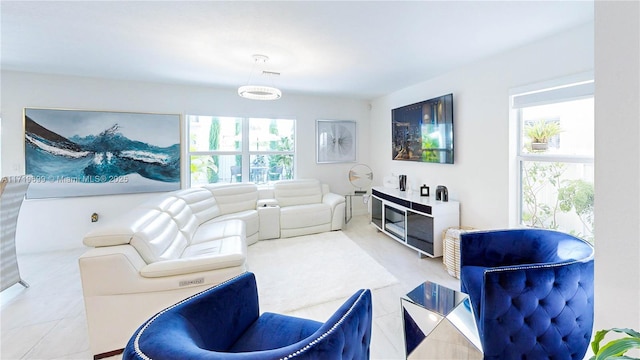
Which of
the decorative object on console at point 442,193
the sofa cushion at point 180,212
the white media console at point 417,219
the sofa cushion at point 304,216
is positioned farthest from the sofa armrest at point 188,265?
the decorative object on console at point 442,193

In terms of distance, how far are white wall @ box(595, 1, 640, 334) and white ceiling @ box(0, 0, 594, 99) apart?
129cm

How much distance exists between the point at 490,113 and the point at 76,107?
555 centimetres

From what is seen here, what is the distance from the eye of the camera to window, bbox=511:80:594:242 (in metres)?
2.26

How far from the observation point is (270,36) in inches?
95.7

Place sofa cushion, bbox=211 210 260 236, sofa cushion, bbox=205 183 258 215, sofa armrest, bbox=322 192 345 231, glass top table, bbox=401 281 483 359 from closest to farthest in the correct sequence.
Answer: glass top table, bbox=401 281 483 359 → sofa cushion, bbox=211 210 260 236 → sofa cushion, bbox=205 183 258 215 → sofa armrest, bbox=322 192 345 231

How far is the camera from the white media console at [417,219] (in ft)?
10.3

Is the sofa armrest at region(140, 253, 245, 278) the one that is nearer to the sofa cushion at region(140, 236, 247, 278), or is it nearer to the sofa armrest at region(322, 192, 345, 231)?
the sofa cushion at region(140, 236, 247, 278)

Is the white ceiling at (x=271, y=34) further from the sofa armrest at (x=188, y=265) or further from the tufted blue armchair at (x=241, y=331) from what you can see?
the tufted blue armchair at (x=241, y=331)

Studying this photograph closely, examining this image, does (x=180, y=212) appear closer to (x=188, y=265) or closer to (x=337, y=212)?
(x=188, y=265)

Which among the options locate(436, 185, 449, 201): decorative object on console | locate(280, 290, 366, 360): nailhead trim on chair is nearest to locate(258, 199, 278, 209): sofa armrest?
locate(436, 185, 449, 201): decorative object on console

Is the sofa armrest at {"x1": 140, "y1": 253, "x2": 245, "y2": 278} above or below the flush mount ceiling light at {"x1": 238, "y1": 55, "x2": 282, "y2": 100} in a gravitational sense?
below

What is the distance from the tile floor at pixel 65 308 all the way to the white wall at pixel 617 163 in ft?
3.99

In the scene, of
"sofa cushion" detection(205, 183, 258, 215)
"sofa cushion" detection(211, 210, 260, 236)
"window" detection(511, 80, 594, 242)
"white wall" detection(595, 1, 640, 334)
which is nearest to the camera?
"white wall" detection(595, 1, 640, 334)

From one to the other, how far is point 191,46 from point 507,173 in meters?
3.63
